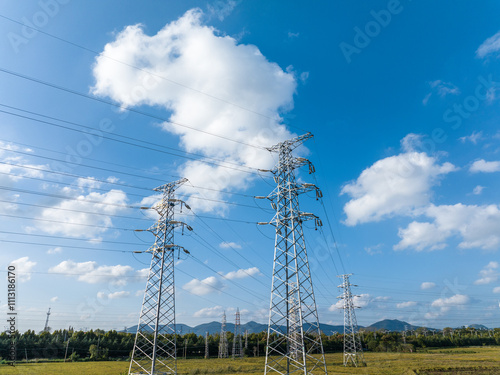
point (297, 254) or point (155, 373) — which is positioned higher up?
point (297, 254)

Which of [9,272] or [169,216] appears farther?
[169,216]

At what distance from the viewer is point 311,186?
25625mm

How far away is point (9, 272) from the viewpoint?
Result: 2184 cm

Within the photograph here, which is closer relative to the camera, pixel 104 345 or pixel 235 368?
pixel 235 368

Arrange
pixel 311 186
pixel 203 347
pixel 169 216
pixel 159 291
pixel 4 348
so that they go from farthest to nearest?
pixel 203 347 < pixel 4 348 < pixel 169 216 < pixel 159 291 < pixel 311 186

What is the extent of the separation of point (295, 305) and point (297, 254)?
360 centimetres

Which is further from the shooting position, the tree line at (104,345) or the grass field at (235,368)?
the tree line at (104,345)

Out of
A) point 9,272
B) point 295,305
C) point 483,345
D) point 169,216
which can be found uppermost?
point 169,216

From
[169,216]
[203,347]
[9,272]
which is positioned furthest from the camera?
[203,347]

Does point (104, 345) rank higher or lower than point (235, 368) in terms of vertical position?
lower

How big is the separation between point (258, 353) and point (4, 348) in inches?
2612

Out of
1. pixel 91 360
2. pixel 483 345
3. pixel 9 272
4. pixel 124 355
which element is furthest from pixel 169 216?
Result: pixel 483 345

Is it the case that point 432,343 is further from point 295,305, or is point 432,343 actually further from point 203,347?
point 295,305

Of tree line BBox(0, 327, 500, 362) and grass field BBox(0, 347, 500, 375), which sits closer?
grass field BBox(0, 347, 500, 375)
